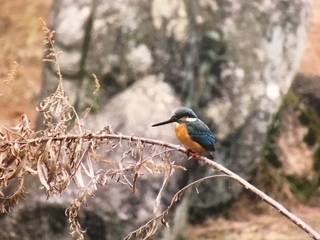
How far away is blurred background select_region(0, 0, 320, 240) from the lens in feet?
8.18

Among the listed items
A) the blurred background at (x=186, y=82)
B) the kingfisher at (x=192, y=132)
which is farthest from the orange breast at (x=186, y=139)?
the blurred background at (x=186, y=82)

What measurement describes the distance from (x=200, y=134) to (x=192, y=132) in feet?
0.08

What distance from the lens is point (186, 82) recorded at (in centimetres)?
256

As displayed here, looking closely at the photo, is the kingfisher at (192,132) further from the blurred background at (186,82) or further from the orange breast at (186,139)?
the blurred background at (186,82)

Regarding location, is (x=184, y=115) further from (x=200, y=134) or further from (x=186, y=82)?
(x=186, y=82)

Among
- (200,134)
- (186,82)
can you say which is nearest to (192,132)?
(200,134)

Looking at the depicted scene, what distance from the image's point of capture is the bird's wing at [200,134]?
158cm

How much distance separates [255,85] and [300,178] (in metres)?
0.77

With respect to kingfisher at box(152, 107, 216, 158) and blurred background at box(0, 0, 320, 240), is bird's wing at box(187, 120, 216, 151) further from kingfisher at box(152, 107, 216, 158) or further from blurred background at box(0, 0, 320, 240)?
blurred background at box(0, 0, 320, 240)

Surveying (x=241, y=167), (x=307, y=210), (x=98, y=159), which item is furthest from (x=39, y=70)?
(x=98, y=159)

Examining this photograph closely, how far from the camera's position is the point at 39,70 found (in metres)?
4.06

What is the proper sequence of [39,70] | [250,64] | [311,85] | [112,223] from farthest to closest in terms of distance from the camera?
[39,70]
[311,85]
[250,64]
[112,223]

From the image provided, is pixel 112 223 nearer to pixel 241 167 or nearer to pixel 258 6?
pixel 241 167

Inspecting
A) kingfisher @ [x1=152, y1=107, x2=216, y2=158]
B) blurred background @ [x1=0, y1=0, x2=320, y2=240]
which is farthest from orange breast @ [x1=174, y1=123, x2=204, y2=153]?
blurred background @ [x1=0, y1=0, x2=320, y2=240]
